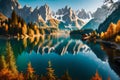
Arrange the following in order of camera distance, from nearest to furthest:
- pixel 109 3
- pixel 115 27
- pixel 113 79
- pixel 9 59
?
pixel 109 3, pixel 9 59, pixel 113 79, pixel 115 27

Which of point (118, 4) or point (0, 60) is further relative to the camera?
point (0, 60)

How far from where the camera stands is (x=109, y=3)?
3825cm

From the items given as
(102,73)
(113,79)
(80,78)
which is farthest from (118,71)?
(80,78)

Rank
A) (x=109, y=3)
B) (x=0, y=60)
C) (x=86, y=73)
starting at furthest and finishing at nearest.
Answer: (x=86, y=73) → (x=0, y=60) → (x=109, y=3)

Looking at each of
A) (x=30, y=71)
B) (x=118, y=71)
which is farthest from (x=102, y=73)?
(x=30, y=71)

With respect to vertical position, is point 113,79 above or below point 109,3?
below

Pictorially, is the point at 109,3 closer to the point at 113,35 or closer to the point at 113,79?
the point at 113,79

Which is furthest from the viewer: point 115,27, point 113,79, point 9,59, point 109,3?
point 115,27

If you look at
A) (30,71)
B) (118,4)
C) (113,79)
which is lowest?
(113,79)

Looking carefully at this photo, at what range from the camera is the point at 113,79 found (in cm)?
5781

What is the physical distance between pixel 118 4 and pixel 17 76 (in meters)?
20.9

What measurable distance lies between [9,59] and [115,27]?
116 m

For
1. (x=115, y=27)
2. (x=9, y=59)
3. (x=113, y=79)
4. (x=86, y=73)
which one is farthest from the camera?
(x=115, y=27)

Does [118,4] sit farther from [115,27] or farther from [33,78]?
[115,27]
